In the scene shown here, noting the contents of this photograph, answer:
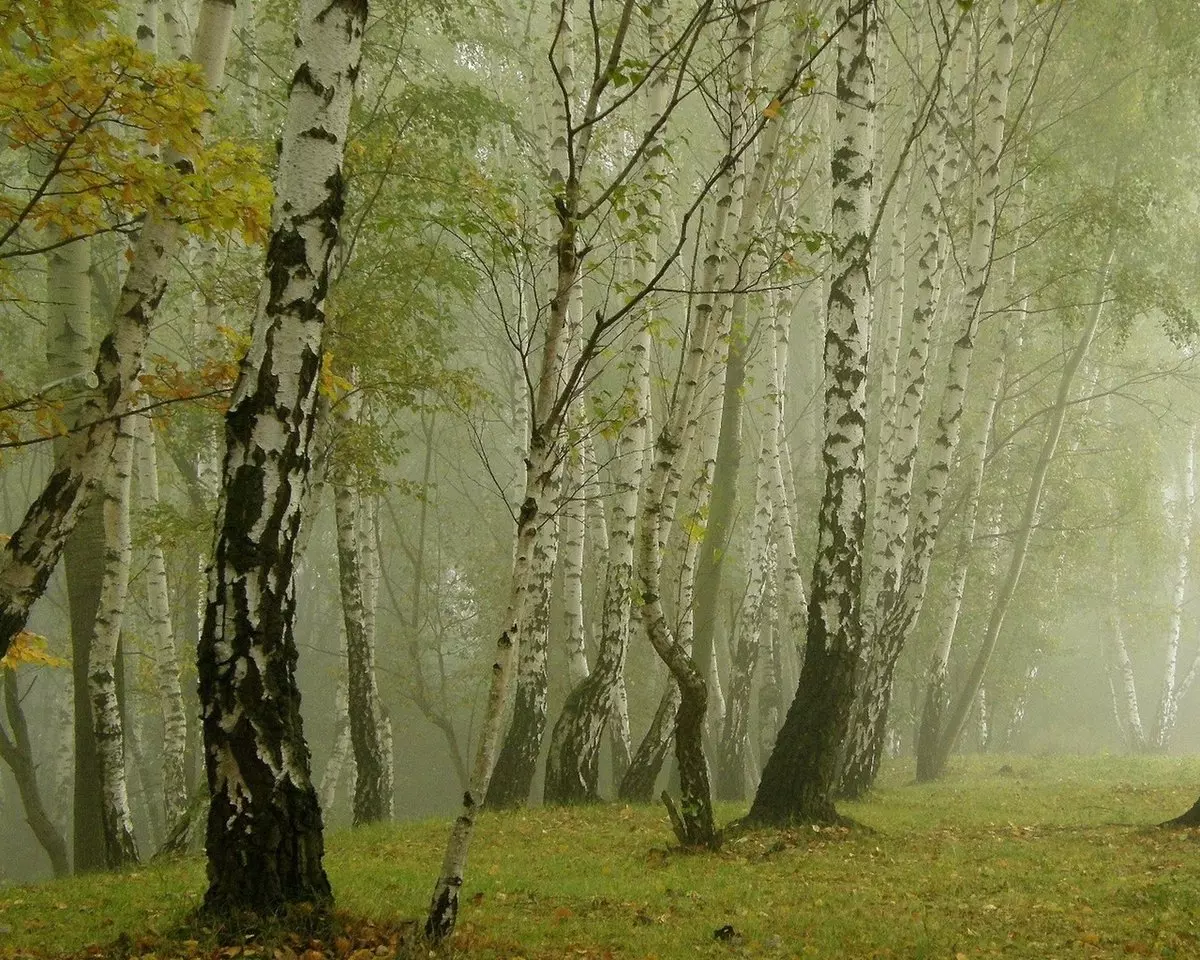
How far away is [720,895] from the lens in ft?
20.1

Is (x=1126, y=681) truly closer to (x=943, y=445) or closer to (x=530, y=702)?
(x=943, y=445)

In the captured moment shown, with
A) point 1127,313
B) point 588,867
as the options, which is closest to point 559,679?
point 1127,313

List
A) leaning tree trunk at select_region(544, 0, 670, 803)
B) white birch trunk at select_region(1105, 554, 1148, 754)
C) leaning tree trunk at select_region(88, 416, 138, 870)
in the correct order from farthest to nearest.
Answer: white birch trunk at select_region(1105, 554, 1148, 754), leaning tree trunk at select_region(544, 0, 670, 803), leaning tree trunk at select_region(88, 416, 138, 870)

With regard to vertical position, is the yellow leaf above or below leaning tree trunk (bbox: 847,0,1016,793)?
below

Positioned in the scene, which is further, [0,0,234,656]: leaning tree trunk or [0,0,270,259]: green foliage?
[0,0,234,656]: leaning tree trunk

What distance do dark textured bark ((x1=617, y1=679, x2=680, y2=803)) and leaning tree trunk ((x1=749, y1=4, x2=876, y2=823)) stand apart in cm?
290

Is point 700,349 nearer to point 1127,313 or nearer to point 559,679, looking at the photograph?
point 1127,313

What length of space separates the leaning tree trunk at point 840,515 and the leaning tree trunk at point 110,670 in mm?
5571

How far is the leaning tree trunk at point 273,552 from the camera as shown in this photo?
432cm

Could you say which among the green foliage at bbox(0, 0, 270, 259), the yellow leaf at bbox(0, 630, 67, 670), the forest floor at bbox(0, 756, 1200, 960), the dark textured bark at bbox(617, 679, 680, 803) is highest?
the green foliage at bbox(0, 0, 270, 259)

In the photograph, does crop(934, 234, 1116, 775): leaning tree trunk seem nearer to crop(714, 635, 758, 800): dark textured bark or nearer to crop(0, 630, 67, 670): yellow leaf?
crop(714, 635, 758, 800): dark textured bark

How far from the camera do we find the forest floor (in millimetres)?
4793

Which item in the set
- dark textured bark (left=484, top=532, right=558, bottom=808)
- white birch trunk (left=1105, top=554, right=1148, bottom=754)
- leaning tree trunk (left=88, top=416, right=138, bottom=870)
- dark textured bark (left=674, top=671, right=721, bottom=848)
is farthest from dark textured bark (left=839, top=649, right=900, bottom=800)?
white birch trunk (left=1105, top=554, right=1148, bottom=754)

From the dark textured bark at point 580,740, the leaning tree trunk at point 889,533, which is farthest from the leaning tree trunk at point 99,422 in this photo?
the leaning tree trunk at point 889,533
